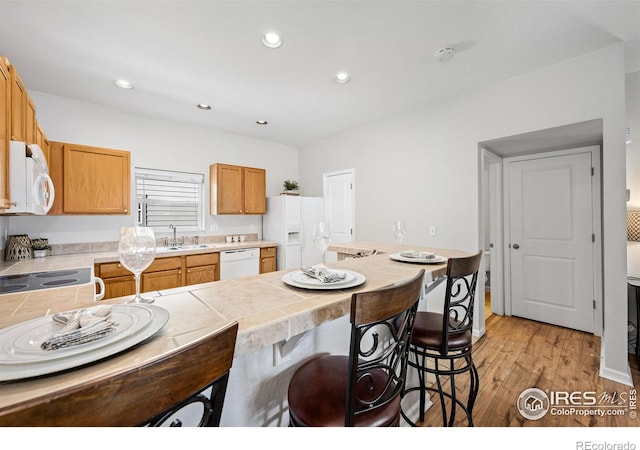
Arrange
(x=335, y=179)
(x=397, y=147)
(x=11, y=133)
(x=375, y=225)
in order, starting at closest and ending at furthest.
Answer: (x=11, y=133) < (x=397, y=147) < (x=375, y=225) < (x=335, y=179)

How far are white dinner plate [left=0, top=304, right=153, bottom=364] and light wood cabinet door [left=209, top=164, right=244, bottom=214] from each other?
3370 mm

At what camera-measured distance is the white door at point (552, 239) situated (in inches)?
113

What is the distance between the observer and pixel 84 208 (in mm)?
2867

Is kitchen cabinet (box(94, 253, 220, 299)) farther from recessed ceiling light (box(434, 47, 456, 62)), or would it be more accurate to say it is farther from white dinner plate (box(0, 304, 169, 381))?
recessed ceiling light (box(434, 47, 456, 62))

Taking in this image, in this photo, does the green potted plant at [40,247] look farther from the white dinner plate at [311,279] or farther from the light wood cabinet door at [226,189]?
the white dinner plate at [311,279]

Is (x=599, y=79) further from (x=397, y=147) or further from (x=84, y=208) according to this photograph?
(x=84, y=208)

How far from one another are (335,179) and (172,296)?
369 centimetres

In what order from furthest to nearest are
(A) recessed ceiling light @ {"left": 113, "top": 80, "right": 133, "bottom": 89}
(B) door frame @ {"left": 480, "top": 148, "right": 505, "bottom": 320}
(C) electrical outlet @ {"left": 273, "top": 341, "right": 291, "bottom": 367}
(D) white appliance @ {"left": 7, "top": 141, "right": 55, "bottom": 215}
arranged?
(B) door frame @ {"left": 480, "top": 148, "right": 505, "bottom": 320} → (A) recessed ceiling light @ {"left": 113, "top": 80, "right": 133, "bottom": 89} → (D) white appliance @ {"left": 7, "top": 141, "right": 55, "bottom": 215} → (C) electrical outlet @ {"left": 273, "top": 341, "right": 291, "bottom": 367}

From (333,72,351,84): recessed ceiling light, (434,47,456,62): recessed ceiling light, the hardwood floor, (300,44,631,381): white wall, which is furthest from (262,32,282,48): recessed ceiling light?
the hardwood floor

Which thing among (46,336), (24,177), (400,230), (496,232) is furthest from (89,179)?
(496,232)

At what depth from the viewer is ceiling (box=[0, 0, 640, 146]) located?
1746mm

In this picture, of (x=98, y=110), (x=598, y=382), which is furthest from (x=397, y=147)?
(x=98, y=110)

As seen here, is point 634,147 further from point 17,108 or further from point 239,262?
point 17,108

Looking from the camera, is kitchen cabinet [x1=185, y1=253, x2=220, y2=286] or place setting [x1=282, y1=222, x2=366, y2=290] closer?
place setting [x1=282, y1=222, x2=366, y2=290]
